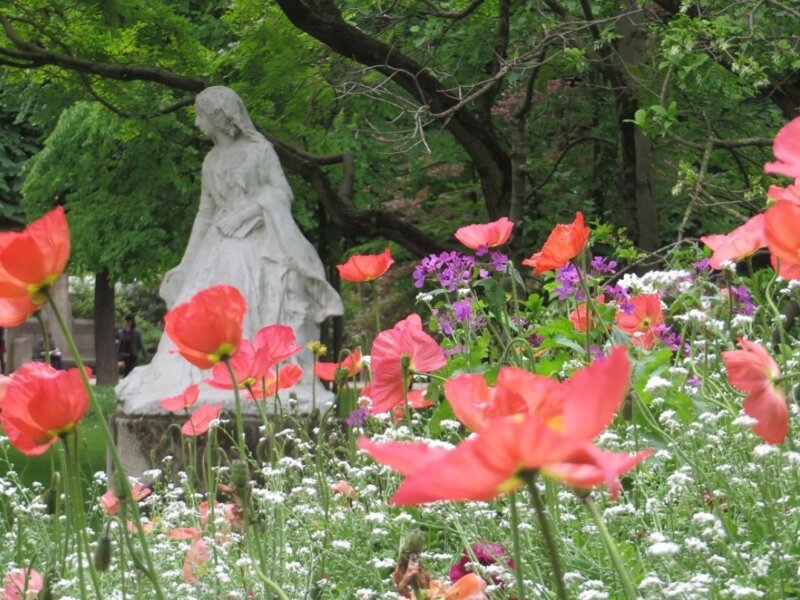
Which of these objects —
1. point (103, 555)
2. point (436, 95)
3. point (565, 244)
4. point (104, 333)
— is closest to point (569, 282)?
point (565, 244)

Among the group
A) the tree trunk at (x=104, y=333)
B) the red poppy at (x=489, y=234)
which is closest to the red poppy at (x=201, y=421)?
the red poppy at (x=489, y=234)

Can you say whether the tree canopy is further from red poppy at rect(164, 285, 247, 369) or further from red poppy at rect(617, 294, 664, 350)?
red poppy at rect(164, 285, 247, 369)

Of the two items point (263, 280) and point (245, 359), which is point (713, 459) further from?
point (263, 280)

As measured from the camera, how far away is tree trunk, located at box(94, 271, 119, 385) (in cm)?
2384

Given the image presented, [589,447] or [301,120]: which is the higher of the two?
[301,120]

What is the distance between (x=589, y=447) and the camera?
32.6 inches

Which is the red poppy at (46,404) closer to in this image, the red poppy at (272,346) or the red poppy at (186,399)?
the red poppy at (272,346)

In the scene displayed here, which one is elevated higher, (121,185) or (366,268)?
(121,185)

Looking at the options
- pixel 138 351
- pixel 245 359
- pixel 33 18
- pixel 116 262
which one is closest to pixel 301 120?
pixel 33 18

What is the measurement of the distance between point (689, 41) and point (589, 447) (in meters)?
5.96

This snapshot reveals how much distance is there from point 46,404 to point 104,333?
23.6 meters

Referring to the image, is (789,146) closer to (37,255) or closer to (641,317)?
(37,255)

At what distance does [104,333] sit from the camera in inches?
964

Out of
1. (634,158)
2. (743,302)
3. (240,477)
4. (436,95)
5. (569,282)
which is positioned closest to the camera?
(240,477)
